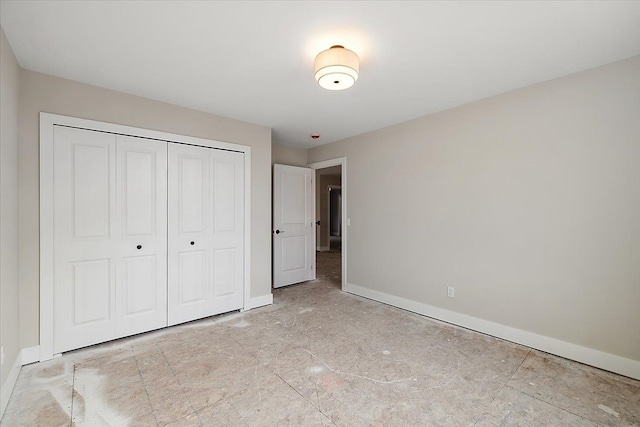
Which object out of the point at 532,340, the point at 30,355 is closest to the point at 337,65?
the point at 532,340

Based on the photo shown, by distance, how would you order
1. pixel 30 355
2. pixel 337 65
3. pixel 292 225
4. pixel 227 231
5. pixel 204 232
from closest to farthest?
pixel 337 65, pixel 30 355, pixel 204 232, pixel 227 231, pixel 292 225

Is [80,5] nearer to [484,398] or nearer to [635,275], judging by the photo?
[484,398]

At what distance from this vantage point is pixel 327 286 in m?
4.68

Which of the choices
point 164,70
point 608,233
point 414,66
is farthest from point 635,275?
point 164,70

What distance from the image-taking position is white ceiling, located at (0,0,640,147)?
5.32ft

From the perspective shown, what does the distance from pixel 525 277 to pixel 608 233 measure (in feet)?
2.29

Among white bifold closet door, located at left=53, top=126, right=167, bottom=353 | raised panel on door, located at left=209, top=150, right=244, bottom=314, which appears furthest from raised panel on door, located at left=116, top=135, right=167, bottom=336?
raised panel on door, located at left=209, top=150, right=244, bottom=314

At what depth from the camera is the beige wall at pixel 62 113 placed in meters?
2.27

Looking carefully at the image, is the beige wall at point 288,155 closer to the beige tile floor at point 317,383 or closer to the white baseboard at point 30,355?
the beige tile floor at point 317,383

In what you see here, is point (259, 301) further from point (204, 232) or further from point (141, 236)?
point (141, 236)

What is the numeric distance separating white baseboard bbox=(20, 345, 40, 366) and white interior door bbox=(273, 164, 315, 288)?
8.91ft

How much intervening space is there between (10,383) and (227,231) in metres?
2.03

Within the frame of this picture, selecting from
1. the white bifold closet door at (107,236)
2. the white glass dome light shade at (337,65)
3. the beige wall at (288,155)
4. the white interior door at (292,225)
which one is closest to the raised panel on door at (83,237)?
the white bifold closet door at (107,236)

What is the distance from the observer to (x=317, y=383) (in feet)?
6.71
